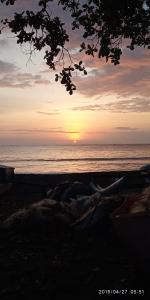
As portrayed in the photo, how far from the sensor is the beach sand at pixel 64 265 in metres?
5.91

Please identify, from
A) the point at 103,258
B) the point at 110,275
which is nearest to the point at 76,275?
the point at 110,275

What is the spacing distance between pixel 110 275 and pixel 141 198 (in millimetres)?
1503

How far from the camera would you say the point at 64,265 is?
23.1ft

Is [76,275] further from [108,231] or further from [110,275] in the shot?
[108,231]

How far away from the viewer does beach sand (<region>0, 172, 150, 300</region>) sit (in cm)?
591

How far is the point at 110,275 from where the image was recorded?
21.2 ft
